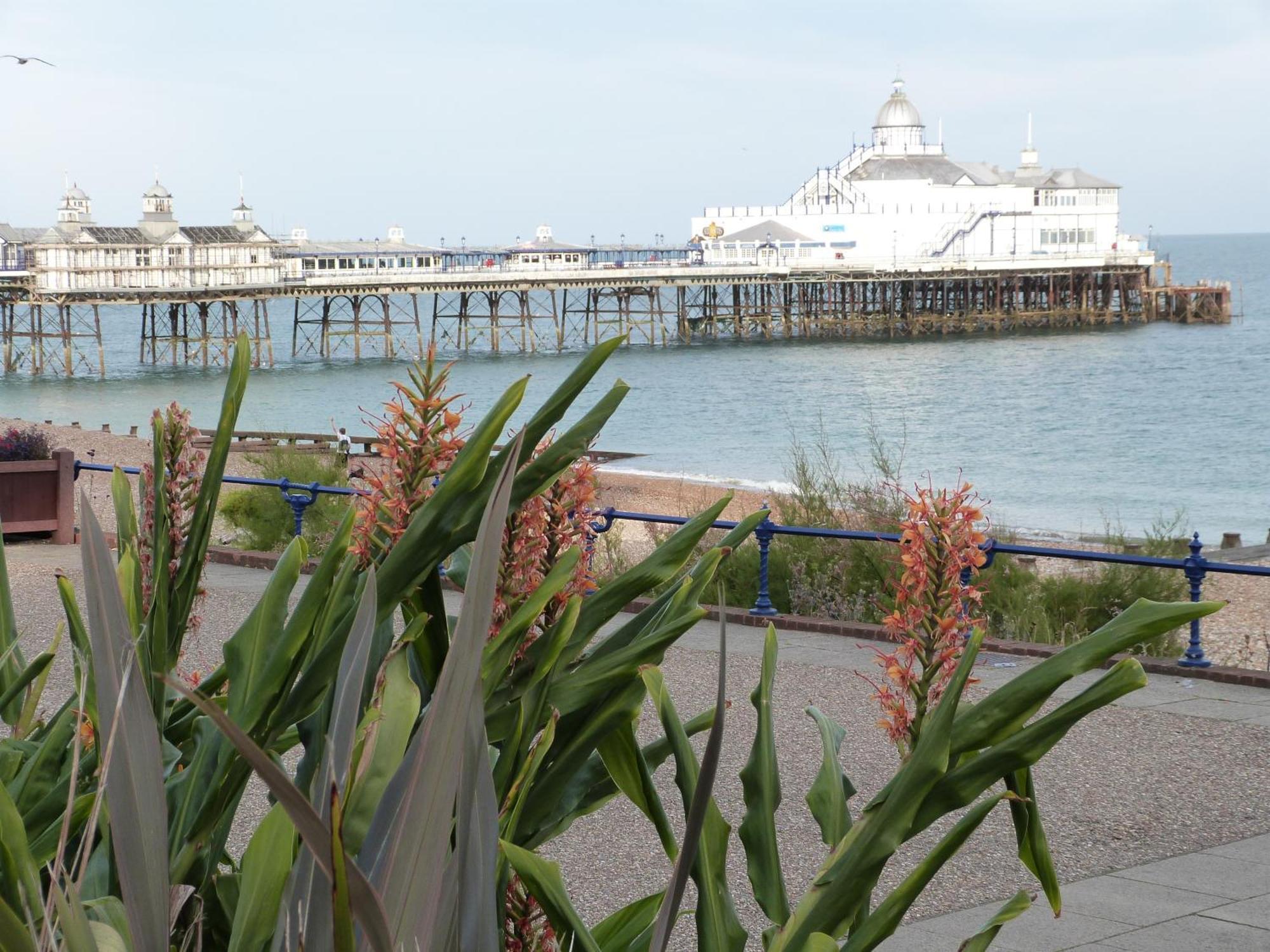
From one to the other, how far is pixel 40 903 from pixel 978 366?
7652cm

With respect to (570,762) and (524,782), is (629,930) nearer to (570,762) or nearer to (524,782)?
(570,762)

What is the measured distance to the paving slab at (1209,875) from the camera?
219 inches

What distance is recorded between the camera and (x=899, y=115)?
106 m

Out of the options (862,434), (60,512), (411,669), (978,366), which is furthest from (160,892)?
(978,366)

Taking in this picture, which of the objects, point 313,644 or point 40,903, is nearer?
point 40,903

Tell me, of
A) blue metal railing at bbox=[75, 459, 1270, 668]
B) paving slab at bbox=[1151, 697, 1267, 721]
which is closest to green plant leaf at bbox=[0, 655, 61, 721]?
blue metal railing at bbox=[75, 459, 1270, 668]

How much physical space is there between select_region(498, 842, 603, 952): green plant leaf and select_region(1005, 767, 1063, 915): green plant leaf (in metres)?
0.54

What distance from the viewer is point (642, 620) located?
2.09 m

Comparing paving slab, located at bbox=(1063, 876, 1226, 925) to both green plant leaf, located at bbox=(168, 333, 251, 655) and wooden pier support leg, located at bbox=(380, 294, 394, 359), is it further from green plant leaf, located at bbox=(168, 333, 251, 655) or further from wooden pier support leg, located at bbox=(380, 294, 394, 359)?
wooden pier support leg, located at bbox=(380, 294, 394, 359)

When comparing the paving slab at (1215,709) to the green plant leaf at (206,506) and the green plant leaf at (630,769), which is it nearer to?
the green plant leaf at (630,769)

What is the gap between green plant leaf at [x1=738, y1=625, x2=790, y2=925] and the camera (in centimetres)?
197

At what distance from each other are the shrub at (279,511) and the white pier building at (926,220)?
77425 millimetres

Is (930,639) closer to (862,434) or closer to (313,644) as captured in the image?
(313,644)

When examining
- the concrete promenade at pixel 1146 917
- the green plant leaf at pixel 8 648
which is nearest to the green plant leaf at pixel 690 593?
the green plant leaf at pixel 8 648
